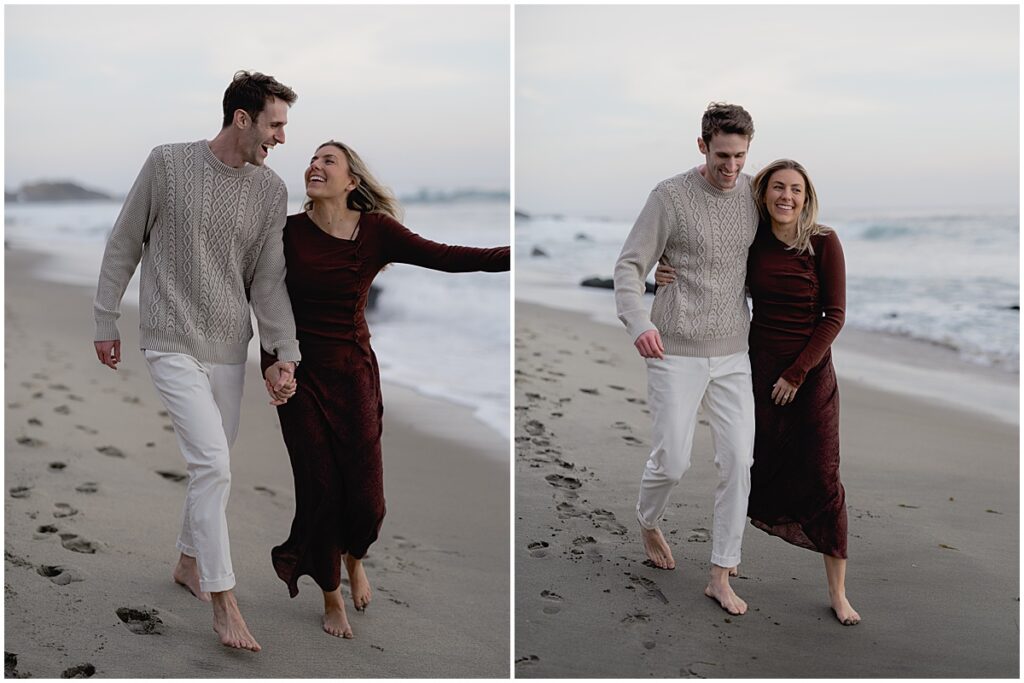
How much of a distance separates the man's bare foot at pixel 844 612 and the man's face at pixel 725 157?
121 centimetres

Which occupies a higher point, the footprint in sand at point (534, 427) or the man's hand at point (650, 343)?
the man's hand at point (650, 343)

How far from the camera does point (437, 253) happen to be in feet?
10.1

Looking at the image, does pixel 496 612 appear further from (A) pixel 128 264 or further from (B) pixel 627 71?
(B) pixel 627 71

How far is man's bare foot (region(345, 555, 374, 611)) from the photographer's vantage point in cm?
333

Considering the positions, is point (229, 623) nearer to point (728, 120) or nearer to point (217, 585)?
point (217, 585)

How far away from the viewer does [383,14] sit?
27.4ft

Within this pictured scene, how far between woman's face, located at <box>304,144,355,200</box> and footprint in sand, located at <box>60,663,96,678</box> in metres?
1.36

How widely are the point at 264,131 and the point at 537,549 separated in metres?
1.55

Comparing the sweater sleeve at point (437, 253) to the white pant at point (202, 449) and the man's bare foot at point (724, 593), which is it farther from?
the man's bare foot at point (724, 593)

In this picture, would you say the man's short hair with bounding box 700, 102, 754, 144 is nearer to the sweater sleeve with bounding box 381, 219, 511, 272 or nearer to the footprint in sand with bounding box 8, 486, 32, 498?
the sweater sleeve with bounding box 381, 219, 511, 272

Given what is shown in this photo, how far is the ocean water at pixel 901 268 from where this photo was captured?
320 inches

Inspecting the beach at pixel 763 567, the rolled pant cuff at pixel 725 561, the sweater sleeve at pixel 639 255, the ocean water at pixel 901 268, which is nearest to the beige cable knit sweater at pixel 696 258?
the sweater sleeve at pixel 639 255

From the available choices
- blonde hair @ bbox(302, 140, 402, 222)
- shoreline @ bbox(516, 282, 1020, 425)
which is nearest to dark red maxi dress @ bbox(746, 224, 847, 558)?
blonde hair @ bbox(302, 140, 402, 222)

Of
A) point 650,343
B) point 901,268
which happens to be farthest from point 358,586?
point 901,268
